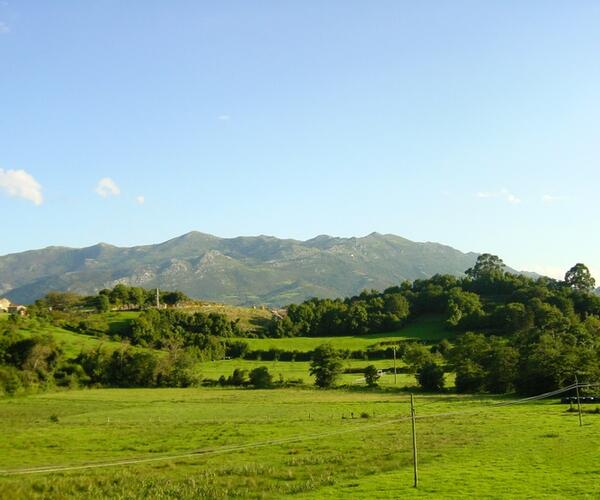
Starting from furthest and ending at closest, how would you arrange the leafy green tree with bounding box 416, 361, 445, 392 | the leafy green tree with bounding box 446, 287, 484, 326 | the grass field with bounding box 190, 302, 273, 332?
the grass field with bounding box 190, 302, 273, 332, the leafy green tree with bounding box 446, 287, 484, 326, the leafy green tree with bounding box 416, 361, 445, 392

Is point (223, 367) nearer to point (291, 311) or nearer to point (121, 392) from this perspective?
point (121, 392)

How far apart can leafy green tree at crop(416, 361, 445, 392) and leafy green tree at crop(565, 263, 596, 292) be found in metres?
101

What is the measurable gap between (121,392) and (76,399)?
30.6 feet

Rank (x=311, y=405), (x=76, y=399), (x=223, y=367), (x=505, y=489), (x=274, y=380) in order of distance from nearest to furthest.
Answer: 1. (x=505, y=489)
2. (x=311, y=405)
3. (x=76, y=399)
4. (x=274, y=380)
5. (x=223, y=367)

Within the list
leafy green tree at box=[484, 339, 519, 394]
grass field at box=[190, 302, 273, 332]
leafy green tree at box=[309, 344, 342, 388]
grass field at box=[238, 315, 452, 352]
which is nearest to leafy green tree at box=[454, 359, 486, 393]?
leafy green tree at box=[484, 339, 519, 394]

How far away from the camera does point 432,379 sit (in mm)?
85812

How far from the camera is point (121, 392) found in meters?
90.3

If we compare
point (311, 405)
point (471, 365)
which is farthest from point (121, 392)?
point (471, 365)

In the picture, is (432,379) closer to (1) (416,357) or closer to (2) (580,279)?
(1) (416,357)

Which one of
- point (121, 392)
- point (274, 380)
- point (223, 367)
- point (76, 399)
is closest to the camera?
point (76, 399)

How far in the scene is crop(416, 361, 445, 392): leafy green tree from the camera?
3369 inches

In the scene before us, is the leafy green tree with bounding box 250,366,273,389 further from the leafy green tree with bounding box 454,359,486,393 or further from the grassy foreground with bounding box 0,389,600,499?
the leafy green tree with bounding box 454,359,486,393

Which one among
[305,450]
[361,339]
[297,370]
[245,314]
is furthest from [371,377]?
[245,314]

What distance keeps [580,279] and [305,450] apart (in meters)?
152
